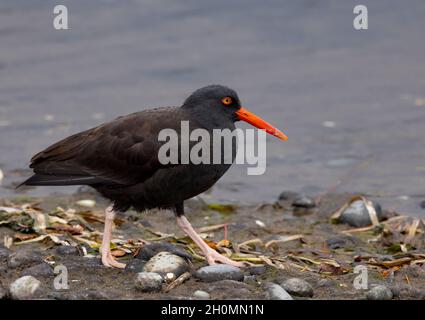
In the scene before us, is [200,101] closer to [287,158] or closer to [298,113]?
[287,158]

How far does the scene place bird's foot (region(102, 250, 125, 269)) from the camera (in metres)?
5.79

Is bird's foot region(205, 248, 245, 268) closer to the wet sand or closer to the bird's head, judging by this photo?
the wet sand

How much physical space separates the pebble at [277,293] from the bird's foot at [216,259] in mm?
721

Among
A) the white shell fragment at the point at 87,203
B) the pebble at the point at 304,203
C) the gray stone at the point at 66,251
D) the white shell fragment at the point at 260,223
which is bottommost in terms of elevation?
the white shell fragment at the point at 260,223

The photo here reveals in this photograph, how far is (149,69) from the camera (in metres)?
12.2

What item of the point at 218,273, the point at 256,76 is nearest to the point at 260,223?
the point at 218,273

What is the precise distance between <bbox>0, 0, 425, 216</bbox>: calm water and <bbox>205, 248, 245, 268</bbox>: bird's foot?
313 cm

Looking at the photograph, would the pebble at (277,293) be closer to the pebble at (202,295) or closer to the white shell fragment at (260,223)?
the pebble at (202,295)

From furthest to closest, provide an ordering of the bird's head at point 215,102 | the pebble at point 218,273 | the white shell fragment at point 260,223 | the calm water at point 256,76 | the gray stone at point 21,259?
the calm water at point 256,76
the white shell fragment at point 260,223
the bird's head at point 215,102
the gray stone at point 21,259
the pebble at point 218,273

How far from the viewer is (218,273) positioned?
18.1 feet

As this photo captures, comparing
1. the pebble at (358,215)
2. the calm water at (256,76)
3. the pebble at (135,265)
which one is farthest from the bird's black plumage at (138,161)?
the calm water at (256,76)

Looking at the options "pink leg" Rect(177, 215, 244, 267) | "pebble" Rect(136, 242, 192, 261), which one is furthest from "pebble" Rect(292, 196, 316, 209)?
"pebble" Rect(136, 242, 192, 261)

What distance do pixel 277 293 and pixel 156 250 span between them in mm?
1103

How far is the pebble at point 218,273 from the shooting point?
548 cm
